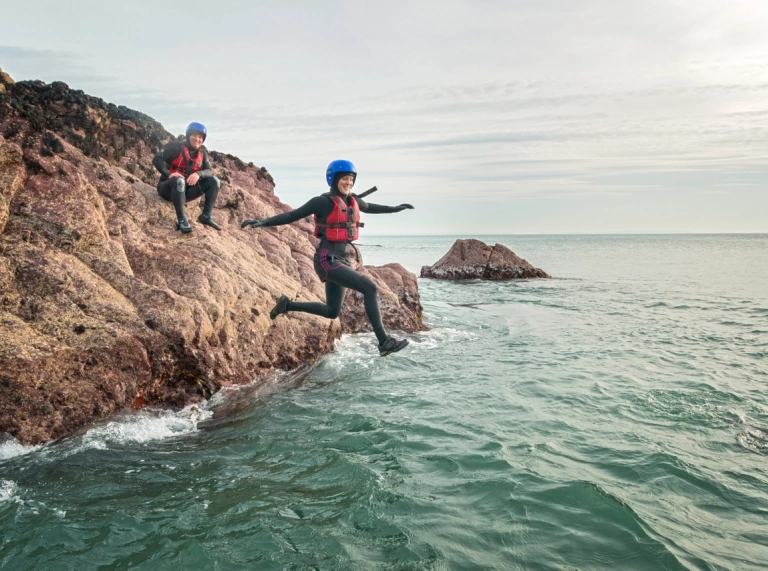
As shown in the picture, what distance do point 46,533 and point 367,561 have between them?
9.94ft

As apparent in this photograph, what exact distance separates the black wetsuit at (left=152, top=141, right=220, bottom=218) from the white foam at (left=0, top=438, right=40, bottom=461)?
568cm

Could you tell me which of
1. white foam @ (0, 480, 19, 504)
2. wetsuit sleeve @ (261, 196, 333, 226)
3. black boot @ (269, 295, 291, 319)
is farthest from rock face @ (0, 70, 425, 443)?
wetsuit sleeve @ (261, 196, 333, 226)

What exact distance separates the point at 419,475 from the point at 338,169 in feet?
16.5

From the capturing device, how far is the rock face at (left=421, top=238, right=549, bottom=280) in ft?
117

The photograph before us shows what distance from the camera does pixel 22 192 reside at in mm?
8633

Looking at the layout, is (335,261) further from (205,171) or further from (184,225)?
(205,171)

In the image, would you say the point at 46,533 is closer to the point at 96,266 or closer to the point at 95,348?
the point at 95,348

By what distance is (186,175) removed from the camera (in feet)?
37.1

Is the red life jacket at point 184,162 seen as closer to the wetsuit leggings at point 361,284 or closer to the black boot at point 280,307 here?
the black boot at point 280,307

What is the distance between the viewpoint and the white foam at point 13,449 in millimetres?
6164

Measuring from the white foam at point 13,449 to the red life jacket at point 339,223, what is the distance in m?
5.11

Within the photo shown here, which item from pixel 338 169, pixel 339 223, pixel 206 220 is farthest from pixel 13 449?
pixel 206 220

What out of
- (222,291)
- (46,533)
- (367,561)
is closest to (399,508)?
(367,561)

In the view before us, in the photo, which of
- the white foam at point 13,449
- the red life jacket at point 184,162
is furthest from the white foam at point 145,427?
the red life jacket at point 184,162
